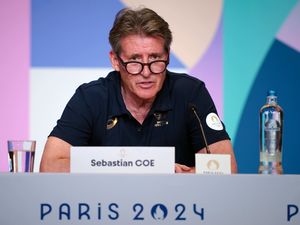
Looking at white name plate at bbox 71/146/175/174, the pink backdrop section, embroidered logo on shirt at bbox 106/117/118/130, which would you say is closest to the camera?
white name plate at bbox 71/146/175/174

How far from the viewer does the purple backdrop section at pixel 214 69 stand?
11.6 ft

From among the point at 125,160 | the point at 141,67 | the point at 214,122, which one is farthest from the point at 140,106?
the point at 125,160

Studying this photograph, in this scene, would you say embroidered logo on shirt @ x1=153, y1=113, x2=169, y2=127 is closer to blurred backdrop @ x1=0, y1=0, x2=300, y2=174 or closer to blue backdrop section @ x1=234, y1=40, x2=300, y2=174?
blurred backdrop @ x1=0, y1=0, x2=300, y2=174

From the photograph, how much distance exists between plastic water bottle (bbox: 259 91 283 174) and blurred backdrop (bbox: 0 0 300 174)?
1232mm

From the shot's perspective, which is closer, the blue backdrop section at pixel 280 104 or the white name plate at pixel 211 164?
the white name plate at pixel 211 164

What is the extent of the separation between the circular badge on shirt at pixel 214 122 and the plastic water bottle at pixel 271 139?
0.19 meters

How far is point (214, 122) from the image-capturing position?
245 cm

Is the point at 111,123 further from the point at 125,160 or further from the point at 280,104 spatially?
the point at 280,104

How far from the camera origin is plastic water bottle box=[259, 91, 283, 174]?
6.46 feet

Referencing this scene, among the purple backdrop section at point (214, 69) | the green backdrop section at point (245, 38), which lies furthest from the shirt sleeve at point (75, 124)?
the green backdrop section at point (245, 38)

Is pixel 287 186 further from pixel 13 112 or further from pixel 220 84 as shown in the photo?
pixel 13 112

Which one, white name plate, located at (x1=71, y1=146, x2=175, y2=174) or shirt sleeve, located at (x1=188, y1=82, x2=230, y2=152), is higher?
shirt sleeve, located at (x1=188, y1=82, x2=230, y2=152)

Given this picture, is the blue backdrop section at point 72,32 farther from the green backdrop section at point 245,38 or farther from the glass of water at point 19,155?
the glass of water at point 19,155

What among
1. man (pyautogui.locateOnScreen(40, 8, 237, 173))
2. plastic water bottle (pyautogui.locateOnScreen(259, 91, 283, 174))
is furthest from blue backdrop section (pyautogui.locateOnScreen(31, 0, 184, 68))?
plastic water bottle (pyautogui.locateOnScreen(259, 91, 283, 174))
